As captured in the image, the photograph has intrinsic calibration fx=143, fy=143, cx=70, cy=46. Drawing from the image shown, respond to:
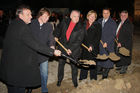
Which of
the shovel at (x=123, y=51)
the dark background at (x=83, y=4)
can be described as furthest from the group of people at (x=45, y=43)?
the dark background at (x=83, y=4)

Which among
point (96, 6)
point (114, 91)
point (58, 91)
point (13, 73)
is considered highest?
point (96, 6)

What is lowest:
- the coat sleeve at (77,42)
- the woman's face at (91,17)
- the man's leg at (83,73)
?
the man's leg at (83,73)

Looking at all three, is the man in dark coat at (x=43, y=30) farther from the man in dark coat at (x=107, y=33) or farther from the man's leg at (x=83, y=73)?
the man in dark coat at (x=107, y=33)

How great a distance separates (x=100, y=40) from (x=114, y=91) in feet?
5.25

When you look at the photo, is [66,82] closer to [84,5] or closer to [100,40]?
[100,40]

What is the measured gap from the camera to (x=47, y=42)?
3.49 m

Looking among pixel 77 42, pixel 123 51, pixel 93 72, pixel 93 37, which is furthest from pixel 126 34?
pixel 77 42

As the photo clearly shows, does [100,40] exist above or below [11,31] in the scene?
below

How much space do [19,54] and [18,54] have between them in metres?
0.01

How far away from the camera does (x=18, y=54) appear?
7.30ft

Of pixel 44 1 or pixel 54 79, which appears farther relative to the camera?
pixel 44 1

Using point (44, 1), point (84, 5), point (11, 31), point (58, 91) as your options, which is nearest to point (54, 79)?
point (58, 91)

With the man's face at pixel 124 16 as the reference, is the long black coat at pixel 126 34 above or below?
below

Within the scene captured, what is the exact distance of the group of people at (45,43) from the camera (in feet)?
7.34
